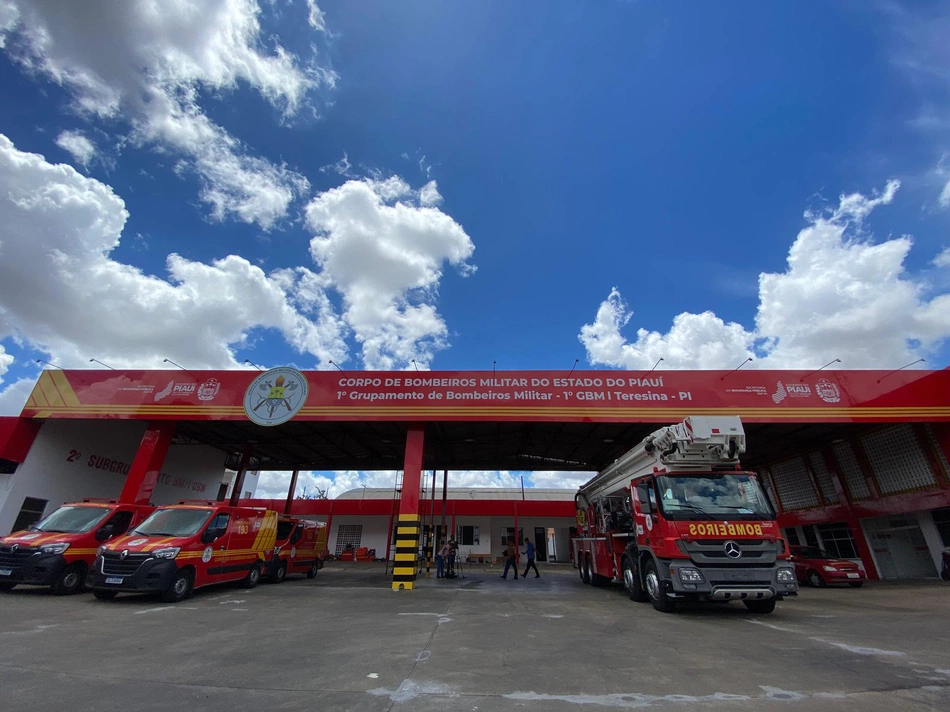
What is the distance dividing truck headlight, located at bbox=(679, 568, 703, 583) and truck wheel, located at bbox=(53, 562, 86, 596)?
12987mm

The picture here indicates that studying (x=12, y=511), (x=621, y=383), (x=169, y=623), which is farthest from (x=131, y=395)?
(x=621, y=383)

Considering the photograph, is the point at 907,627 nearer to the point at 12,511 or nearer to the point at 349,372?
the point at 349,372

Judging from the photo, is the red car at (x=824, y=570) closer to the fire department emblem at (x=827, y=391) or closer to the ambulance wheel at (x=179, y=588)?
the fire department emblem at (x=827, y=391)

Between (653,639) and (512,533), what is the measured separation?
27627 mm

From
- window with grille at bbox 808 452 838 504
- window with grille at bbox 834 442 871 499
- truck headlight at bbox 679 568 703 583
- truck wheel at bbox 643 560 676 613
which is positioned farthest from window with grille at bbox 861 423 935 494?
truck headlight at bbox 679 568 703 583

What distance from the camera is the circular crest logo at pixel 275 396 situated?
15039 millimetres

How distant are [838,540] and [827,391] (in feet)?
29.6

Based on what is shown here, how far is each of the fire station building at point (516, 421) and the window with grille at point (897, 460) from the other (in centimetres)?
4

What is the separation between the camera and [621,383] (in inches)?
592

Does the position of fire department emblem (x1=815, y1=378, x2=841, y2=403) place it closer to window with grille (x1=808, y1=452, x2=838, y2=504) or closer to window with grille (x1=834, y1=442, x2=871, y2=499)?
window with grille (x1=834, y1=442, x2=871, y2=499)

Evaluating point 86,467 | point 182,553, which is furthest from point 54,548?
point 86,467

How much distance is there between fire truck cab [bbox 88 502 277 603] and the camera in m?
9.38

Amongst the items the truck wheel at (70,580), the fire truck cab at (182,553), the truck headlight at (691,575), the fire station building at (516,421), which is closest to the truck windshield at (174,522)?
the fire truck cab at (182,553)

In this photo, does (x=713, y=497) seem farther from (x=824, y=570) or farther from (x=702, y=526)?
(x=824, y=570)
